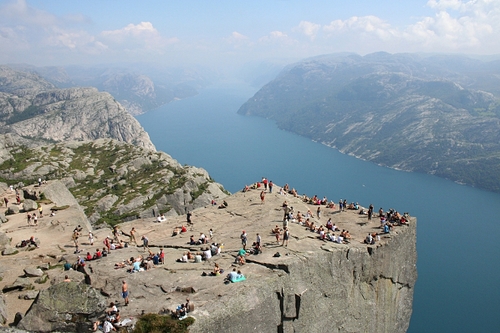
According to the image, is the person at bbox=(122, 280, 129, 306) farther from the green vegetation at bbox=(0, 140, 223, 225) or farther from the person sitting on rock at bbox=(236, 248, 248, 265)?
the green vegetation at bbox=(0, 140, 223, 225)

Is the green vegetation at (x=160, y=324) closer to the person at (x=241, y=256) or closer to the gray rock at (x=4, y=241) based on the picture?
the person at (x=241, y=256)

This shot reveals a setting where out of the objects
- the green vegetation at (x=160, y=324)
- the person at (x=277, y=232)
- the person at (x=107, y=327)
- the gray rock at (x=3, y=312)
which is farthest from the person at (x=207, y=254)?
the gray rock at (x=3, y=312)

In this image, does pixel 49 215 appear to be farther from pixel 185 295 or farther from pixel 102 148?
pixel 102 148

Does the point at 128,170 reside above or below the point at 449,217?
above

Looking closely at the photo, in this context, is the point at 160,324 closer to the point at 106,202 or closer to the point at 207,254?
Answer: the point at 207,254

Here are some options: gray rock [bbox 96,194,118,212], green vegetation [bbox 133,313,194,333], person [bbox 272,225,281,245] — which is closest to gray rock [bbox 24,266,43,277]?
green vegetation [bbox 133,313,194,333]

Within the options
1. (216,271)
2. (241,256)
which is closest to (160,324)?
(216,271)

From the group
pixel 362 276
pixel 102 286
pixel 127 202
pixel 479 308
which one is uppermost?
pixel 102 286

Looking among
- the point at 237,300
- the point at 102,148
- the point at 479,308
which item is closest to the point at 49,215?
the point at 237,300
